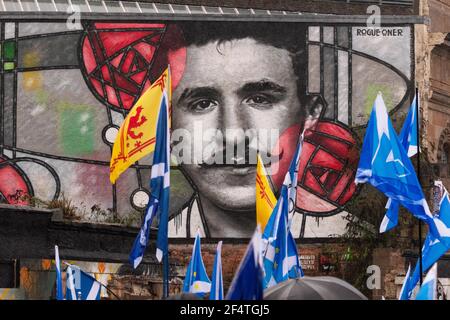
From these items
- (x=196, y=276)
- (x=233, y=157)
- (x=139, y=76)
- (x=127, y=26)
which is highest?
(x=127, y=26)

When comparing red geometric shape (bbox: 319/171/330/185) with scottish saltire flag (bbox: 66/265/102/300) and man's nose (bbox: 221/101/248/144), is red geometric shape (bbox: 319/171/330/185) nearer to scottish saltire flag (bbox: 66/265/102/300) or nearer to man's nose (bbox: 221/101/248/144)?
man's nose (bbox: 221/101/248/144)

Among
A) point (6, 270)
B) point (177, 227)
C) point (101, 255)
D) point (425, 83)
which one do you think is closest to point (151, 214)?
point (6, 270)

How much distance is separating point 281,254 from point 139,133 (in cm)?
271

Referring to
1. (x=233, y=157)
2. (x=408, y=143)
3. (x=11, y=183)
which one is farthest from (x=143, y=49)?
(x=408, y=143)

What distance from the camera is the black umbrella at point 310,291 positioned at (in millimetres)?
14398

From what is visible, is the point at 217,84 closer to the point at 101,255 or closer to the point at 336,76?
the point at 336,76

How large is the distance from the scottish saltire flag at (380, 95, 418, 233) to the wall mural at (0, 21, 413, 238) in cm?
1873

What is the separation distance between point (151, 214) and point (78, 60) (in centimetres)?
2301

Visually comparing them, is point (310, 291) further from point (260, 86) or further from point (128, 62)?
point (128, 62)

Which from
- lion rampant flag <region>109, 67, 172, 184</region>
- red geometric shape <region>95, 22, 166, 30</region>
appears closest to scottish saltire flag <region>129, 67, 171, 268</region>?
lion rampant flag <region>109, 67, 172, 184</region>

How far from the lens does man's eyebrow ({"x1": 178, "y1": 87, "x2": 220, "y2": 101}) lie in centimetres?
4125

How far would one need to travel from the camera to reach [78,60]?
41.5m

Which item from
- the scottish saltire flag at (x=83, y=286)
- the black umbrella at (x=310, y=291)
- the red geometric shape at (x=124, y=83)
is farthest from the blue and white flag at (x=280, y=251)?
the red geometric shape at (x=124, y=83)

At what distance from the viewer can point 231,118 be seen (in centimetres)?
4122
